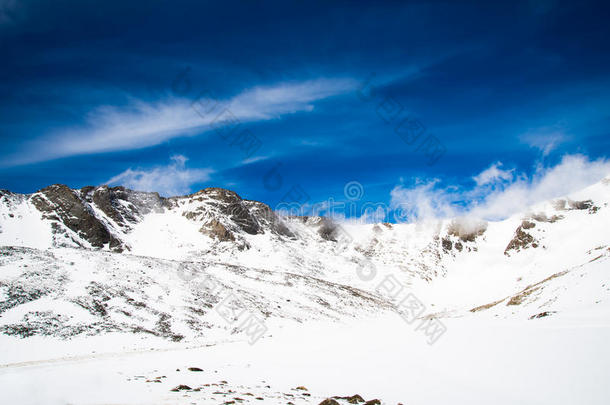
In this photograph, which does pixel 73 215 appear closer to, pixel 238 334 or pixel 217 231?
pixel 217 231

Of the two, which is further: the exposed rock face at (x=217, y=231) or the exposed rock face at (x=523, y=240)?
the exposed rock face at (x=523, y=240)

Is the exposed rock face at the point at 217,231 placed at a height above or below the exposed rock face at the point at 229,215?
below

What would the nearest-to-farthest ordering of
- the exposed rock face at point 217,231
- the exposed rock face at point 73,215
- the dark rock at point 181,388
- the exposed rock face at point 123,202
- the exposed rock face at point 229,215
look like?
1. the dark rock at point 181,388
2. the exposed rock face at point 73,215
3. the exposed rock face at point 217,231
4. the exposed rock face at point 123,202
5. the exposed rock face at point 229,215

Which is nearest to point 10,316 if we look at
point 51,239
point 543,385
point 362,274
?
point 543,385

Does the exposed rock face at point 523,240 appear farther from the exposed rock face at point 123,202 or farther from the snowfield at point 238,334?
the exposed rock face at point 123,202

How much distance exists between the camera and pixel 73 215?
125688mm

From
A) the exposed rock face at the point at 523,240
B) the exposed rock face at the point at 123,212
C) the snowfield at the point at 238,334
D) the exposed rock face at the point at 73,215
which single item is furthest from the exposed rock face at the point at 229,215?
the exposed rock face at the point at 523,240

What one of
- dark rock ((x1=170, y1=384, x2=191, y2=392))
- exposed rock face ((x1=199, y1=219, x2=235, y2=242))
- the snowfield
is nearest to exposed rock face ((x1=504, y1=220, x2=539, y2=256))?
the snowfield

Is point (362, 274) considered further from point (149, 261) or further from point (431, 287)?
point (149, 261)

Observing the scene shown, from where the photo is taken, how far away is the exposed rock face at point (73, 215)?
12050 cm

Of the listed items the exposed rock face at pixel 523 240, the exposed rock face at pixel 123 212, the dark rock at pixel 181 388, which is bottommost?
the dark rock at pixel 181 388

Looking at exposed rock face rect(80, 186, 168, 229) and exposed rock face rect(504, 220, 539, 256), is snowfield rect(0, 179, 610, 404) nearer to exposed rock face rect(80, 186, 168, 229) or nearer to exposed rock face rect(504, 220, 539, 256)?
exposed rock face rect(80, 186, 168, 229)

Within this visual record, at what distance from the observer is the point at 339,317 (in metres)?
68.1

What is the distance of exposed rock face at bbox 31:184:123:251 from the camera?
120 m
